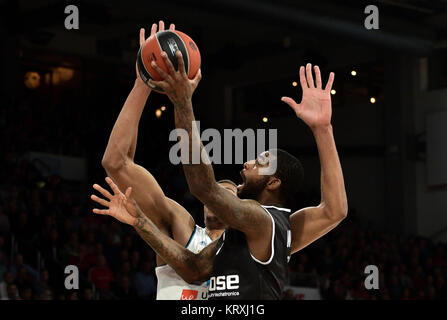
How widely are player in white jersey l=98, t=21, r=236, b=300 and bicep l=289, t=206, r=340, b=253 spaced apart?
601mm

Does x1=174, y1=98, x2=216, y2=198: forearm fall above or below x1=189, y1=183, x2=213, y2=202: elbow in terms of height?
above

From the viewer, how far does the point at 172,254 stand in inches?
138

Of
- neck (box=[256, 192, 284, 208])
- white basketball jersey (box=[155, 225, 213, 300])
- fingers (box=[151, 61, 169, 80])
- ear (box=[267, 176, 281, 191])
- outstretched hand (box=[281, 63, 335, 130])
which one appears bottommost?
white basketball jersey (box=[155, 225, 213, 300])

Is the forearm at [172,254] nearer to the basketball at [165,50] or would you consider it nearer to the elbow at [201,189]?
the elbow at [201,189]

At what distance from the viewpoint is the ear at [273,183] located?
3.73 metres

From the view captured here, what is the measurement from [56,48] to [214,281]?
17.3 metres

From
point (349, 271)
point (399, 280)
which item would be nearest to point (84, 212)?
point (349, 271)

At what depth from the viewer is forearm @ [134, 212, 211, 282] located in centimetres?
346

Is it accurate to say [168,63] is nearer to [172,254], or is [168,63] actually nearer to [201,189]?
[201,189]

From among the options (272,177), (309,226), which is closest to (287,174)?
(272,177)

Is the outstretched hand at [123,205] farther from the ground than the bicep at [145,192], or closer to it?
closer to it

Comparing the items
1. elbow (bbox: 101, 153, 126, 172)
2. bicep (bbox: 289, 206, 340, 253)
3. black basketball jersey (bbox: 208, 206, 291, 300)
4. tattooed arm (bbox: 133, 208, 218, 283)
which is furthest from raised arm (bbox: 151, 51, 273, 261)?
elbow (bbox: 101, 153, 126, 172)

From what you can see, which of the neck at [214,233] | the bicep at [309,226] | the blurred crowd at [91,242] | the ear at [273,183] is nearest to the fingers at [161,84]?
the ear at [273,183]

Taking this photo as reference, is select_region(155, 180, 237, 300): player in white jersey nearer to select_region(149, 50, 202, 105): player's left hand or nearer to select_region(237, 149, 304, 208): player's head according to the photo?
select_region(237, 149, 304, 208): player's head
